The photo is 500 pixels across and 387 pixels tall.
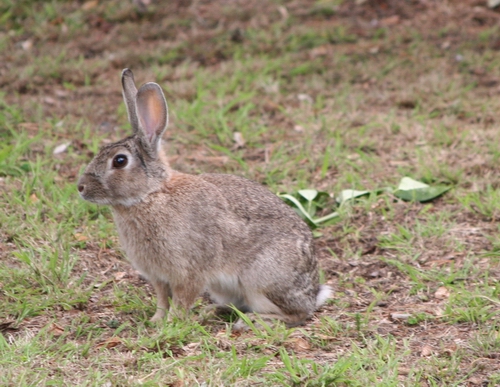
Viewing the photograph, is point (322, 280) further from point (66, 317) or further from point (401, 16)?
point (401, 16)

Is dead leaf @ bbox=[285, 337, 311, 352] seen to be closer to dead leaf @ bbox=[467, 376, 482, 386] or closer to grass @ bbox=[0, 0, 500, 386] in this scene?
grass @ bbox=[0, 0, 500, 386]

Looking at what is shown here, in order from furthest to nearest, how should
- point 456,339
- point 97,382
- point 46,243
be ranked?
point 46,243 → point 456,339 → point 97,382

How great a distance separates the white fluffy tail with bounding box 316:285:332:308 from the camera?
4.76 meters

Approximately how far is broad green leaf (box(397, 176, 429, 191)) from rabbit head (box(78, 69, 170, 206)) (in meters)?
2.13

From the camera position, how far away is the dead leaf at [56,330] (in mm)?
4207

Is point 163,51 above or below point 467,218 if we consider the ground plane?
above

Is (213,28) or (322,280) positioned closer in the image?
(322,280)

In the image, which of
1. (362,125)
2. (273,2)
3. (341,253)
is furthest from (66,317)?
(273,2)

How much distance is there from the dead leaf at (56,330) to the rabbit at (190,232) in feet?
1.73

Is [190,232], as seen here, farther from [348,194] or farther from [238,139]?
[238,139]

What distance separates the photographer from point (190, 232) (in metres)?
4.48

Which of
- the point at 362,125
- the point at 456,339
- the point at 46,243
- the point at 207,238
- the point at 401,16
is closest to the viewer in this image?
the point at 456,339

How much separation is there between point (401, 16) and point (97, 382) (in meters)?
7.13

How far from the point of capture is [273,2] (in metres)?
9.59
